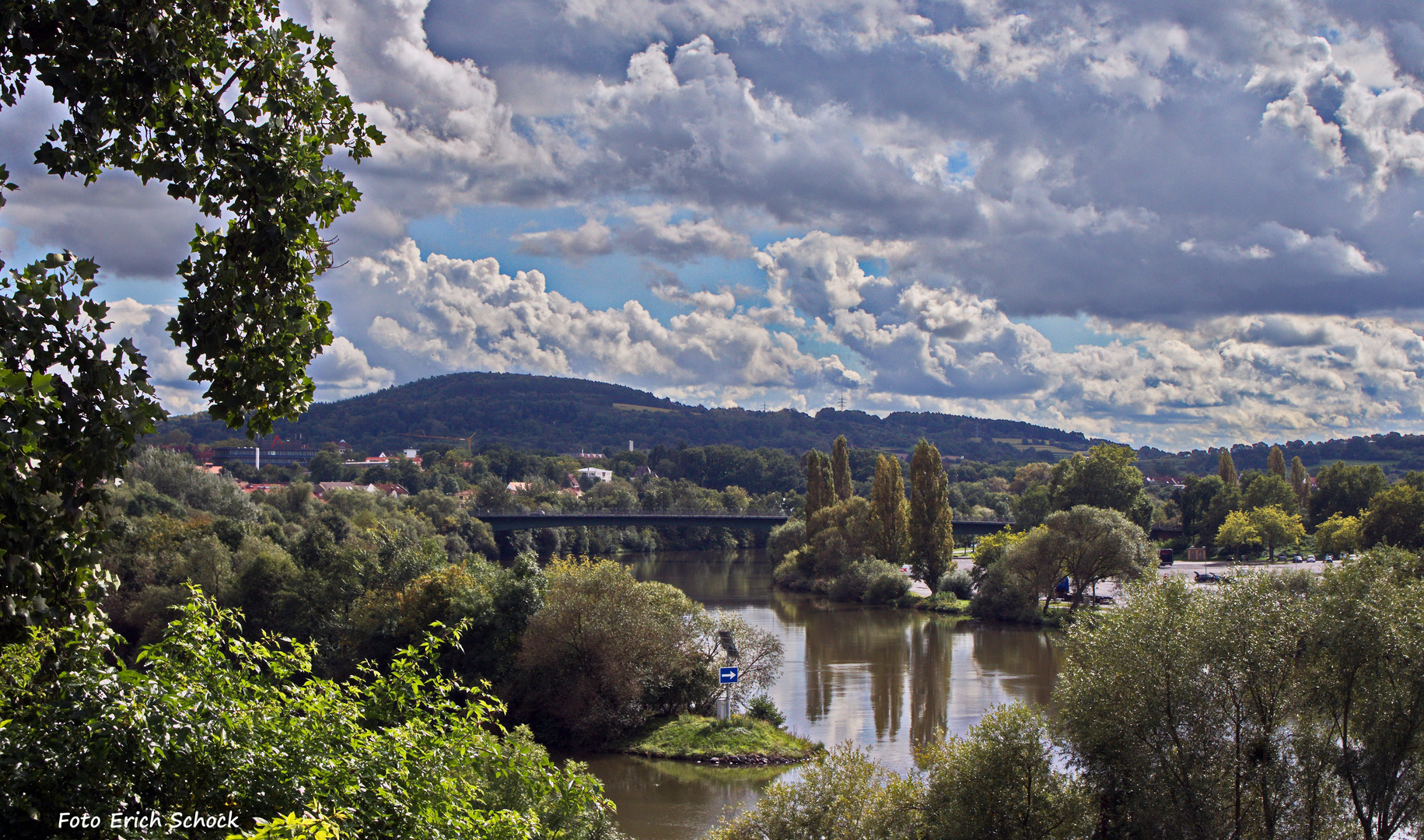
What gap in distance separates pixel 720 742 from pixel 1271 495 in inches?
3293

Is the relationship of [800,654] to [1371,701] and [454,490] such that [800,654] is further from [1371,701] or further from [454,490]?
[454,490]

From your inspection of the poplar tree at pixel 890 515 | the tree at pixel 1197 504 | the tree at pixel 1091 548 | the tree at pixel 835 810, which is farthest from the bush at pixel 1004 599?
the tree at pixel 1197 504

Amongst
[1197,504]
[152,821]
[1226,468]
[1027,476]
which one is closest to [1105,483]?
[1197,504]

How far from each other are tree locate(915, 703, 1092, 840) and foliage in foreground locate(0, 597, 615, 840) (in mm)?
12240

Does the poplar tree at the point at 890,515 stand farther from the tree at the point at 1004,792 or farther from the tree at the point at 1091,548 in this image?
the tree at the point at 1004,792

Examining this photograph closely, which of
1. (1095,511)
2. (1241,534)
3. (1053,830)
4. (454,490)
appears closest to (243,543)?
(1053,830)

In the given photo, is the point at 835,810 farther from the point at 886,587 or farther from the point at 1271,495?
the point at 1271,495

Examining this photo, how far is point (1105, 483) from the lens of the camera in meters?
77.9

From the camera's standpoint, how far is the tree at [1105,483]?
255ft

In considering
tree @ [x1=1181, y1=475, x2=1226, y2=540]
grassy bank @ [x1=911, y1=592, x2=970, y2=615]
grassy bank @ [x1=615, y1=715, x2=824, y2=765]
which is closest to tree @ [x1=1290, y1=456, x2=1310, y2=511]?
tree @ [x1=1181, y1=475, x2=1226, y2=540]

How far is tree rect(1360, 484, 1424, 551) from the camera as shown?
64000mm

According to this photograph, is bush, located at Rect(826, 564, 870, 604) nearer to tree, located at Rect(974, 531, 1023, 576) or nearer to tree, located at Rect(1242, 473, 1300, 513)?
tree, located at Rect(974, 531, 1023, 576)

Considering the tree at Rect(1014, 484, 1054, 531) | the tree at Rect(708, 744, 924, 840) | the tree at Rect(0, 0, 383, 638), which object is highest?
the tree at Rect(0, 0, 383, 638)

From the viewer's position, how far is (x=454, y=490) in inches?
5281
